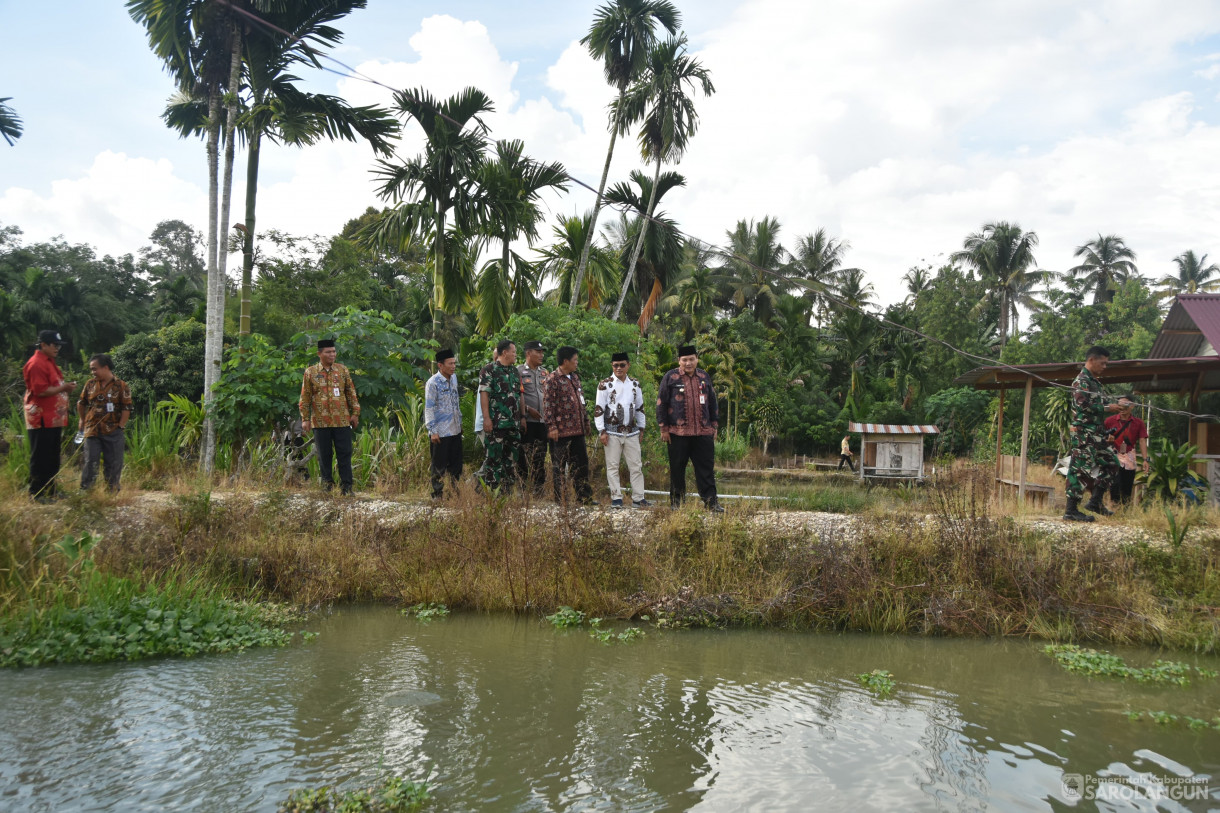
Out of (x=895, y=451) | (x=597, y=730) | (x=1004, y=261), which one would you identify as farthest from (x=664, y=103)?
(x=1004, y=261)

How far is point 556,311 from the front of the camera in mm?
13562

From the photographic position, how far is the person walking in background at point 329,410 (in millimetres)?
8398

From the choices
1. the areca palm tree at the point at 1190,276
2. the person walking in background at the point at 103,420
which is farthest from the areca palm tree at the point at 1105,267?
the person walking in background at the point at 103,420

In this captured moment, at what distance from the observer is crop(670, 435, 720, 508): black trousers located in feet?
26.2

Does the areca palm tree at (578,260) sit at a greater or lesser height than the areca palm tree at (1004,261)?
lesser

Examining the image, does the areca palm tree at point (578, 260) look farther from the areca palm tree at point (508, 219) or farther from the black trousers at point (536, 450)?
the black trousers at point (536, 450)

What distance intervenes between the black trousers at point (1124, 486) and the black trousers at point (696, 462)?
461cm

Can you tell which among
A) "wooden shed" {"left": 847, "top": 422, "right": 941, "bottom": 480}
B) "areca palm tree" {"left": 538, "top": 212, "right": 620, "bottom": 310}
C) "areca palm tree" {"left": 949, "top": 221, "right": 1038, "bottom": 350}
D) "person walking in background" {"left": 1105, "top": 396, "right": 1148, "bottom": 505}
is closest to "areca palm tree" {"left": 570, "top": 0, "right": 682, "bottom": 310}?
"areca palm tree" {"left": 538, "top": 212, "right": 620, "bottom": 310}

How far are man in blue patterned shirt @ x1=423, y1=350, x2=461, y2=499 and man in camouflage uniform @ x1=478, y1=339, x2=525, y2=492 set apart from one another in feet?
1.50

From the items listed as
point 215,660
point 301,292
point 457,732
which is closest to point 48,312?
point 301,292

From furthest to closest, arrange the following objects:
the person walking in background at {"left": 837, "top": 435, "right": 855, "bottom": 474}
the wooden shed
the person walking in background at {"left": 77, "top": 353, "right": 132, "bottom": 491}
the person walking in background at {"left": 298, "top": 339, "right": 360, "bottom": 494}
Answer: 1. the person walking in background at {"left": 837, "top": 435, "right": 855, "bottom": 474}
2. the wooden shed
3. the person walking in background at {"left": 298, "top": 339, "right": 360, "bottom": 494}
4. the person walking in background at {"left": 77, "top": 353, "right": 132, "bottom": 491}

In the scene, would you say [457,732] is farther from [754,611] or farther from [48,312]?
[48,312]

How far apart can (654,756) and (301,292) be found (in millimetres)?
18171

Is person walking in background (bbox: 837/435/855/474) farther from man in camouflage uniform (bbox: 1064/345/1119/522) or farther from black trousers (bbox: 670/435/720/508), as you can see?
black trousers (bbox: 670/435/720/508)
